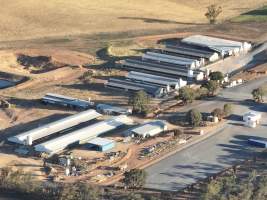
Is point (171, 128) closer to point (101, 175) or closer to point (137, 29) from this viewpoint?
point (101, 175)

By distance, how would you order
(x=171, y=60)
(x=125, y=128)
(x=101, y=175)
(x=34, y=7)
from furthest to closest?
1. (x=34, y=7)
2. (x=171, y=60)
3. (x=125, y=128)
4. (x=101, y=175)

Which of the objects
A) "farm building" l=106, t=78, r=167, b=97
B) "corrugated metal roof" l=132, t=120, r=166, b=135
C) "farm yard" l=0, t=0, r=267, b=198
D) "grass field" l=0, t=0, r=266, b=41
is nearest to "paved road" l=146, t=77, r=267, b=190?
"farm yard" l=0, t=0, r=267, b=198

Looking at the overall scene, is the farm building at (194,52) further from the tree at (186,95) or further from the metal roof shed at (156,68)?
the tree at (186,95)

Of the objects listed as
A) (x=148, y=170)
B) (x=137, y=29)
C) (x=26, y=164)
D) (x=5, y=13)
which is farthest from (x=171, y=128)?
(x=5, y=13)

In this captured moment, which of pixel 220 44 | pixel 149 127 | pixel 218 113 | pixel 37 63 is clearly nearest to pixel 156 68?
pixel 220 44

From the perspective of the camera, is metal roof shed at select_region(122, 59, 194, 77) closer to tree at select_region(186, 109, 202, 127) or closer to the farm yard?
the farm yard

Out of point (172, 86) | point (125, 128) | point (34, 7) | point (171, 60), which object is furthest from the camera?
point (34, 7)

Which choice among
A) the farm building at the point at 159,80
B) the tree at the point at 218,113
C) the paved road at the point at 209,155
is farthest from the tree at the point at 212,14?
the tree at the point at 218,113
